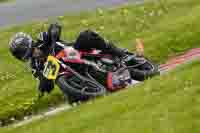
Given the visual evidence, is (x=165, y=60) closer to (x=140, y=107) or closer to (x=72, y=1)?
(x=140, y=107)

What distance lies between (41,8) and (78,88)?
24757mm

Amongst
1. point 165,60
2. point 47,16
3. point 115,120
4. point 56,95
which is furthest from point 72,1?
point 115,120

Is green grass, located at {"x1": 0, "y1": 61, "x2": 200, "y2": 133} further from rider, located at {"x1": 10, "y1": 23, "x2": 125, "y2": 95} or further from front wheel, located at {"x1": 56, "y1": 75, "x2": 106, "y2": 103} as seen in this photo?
rider, located at {"x1": 10, "y1": 23, "x2": 125, "y2": 95}

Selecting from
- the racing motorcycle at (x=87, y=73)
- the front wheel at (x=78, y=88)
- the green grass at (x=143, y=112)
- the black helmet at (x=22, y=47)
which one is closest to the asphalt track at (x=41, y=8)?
the racing motorcycle at (x=87, y=73)

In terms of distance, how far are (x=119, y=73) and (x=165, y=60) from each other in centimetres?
599

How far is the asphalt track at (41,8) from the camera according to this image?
3459 centimetres

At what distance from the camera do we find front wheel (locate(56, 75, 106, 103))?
44.5 feet

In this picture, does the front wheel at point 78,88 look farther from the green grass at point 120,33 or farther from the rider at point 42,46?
the green grass at point 120,33

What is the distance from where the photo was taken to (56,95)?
16.9 m

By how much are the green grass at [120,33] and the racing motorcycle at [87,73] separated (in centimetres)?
267

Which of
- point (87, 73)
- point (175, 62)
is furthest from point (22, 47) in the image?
point (175, 62)

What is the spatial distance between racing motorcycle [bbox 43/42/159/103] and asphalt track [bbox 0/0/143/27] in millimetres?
18637

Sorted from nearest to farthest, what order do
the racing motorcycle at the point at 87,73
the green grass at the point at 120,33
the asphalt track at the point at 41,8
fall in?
1. the racing motorcycle at the point at 87,73
2. the green grass at the point at 120,33
3. the asphalt track at the point at 41,8

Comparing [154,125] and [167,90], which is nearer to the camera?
[154,125]
